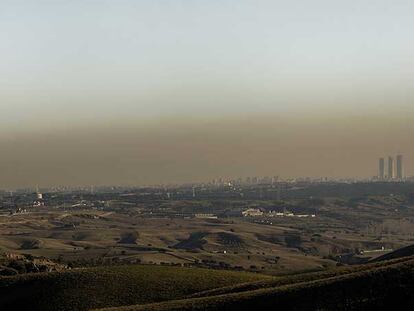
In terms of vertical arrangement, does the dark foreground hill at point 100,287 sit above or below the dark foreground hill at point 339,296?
below

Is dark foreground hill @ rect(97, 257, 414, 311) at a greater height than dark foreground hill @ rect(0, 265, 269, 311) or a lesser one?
greater

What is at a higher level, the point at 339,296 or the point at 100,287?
the point at 339,296

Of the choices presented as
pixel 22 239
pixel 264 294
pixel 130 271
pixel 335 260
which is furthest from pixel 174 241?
pixel 264 294

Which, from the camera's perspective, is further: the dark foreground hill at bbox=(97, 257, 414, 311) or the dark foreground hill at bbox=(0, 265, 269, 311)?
the dark foreground hill at bbox=(0, 265, 269, 311)

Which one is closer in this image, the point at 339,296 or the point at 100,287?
the point at 339,296

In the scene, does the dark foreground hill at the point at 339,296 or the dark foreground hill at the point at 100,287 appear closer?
the dark foreground hill at the point at 339,296
